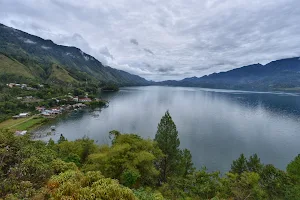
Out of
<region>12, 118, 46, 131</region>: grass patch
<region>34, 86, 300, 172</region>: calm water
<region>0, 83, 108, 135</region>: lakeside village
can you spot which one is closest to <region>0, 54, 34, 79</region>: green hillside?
<region>0, 83, 108, 135</region>: lakeside village

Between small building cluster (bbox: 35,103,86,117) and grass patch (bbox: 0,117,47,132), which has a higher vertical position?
small building cluster (bbox: 35,103,86,117)

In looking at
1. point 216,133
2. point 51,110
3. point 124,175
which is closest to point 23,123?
point 51,110

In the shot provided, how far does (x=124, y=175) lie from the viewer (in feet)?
50.1

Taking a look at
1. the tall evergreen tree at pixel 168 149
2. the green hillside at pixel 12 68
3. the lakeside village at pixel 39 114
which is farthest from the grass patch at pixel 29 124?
the green hillside at pixel 12 68

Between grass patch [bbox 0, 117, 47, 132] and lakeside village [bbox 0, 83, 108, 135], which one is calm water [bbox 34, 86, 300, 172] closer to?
grass patch [bbox 0, 117, 47, 132]

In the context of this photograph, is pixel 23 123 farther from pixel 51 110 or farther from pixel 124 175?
pixel 124 175

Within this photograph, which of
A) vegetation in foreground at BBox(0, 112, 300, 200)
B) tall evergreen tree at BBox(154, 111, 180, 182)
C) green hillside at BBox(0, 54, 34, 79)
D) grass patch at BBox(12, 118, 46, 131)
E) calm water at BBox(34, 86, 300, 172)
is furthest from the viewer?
green hillside at BBox(0, 54, 34, 79)

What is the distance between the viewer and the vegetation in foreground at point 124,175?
21.3ft

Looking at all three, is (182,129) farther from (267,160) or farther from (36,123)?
(36,123)

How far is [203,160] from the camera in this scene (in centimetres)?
3341

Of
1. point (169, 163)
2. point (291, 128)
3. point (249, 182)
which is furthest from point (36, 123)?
point (291, 128)

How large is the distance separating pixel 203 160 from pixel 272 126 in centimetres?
3993

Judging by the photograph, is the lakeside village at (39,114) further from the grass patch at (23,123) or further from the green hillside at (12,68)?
the green hillside at (12,68)

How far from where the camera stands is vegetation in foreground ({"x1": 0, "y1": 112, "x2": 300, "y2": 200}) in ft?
21.3
